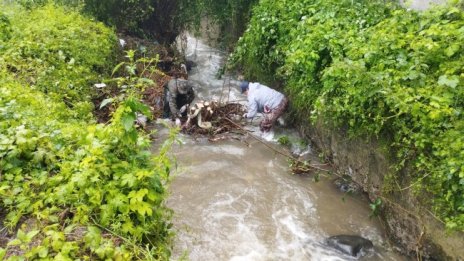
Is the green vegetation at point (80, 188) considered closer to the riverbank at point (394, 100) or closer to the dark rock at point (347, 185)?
the riverbank at point (394, 100)

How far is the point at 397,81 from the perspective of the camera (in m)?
4.75

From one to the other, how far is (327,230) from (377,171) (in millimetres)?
1101

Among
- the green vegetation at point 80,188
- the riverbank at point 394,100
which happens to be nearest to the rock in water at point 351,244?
the riverbank at point 394,100

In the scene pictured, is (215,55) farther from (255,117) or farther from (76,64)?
(76,64)

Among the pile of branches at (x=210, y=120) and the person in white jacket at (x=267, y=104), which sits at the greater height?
the person in white jacket at (x=267, y=104)

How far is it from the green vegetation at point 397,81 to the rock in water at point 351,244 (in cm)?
101

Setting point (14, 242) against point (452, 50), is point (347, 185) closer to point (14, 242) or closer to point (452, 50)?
point (452, 50)

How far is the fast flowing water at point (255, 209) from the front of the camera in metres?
4.89

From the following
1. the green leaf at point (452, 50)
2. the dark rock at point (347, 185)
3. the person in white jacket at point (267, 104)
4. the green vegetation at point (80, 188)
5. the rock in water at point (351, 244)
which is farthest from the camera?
the person in white jacket at point (267, 104)

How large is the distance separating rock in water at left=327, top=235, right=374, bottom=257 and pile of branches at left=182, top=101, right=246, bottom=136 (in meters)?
3.61

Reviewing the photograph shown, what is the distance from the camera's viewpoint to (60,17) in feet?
26.7

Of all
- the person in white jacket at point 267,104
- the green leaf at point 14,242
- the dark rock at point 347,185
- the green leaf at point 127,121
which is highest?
the green leaf at point 127,121

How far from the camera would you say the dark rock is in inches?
239

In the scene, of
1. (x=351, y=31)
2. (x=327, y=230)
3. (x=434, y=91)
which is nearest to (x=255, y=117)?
(x=351, y=31)
